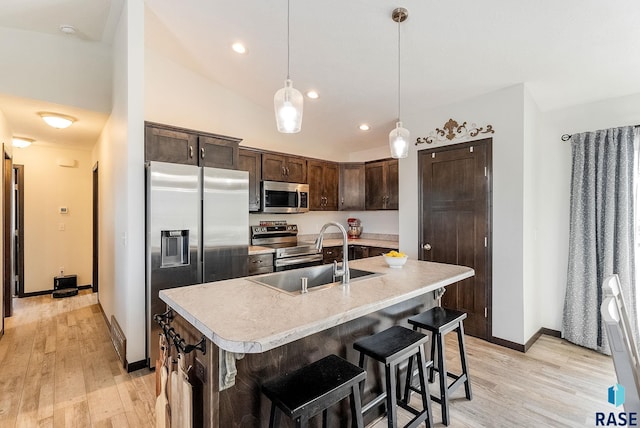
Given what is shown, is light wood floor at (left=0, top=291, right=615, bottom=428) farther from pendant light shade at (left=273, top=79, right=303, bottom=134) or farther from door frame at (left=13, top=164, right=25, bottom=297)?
pendant light shade at (left=273, top=79, right=303, bottom=134)

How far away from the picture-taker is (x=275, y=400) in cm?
131

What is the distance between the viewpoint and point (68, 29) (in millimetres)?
3062

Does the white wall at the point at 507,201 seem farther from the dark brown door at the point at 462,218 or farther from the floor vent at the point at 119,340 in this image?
the floor vent at the point at 119,340

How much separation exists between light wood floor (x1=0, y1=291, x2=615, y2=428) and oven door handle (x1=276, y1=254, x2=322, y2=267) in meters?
1.80

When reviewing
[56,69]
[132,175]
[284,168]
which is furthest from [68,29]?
[284,168]

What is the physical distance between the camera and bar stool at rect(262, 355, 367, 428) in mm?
1263

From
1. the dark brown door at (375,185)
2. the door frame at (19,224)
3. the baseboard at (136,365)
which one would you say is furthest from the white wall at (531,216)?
the door frame at (19,224)

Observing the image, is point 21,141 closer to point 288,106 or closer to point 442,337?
point 288,106

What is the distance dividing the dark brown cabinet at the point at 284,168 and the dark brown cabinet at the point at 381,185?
114 cm

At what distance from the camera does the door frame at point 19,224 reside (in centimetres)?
478

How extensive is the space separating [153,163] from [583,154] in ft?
13.9

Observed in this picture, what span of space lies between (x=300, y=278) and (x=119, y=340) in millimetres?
2097

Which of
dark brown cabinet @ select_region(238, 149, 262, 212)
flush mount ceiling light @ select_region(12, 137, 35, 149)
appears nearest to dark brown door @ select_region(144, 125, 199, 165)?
dark brown cabinet @ select_region(238, 149, 262, 212)

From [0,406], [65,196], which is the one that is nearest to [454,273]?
[0,406]
